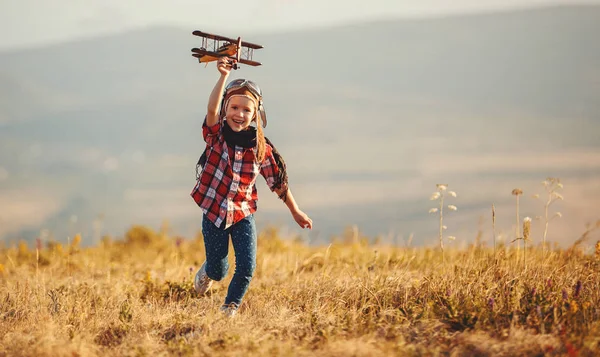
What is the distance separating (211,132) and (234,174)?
0.37 m

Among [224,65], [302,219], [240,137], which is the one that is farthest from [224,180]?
[224,65]

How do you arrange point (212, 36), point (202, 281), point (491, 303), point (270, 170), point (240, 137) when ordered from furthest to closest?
point (202, 281) < point (270, 170) < point (240, 137) < point (212, 36) < point (491, 303)

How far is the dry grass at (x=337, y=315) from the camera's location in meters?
4.27

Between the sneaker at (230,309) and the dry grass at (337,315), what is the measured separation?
86mm

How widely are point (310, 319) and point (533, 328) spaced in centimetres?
157

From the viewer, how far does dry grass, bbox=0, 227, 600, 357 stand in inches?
168

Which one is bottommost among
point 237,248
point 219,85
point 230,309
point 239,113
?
point 230,309

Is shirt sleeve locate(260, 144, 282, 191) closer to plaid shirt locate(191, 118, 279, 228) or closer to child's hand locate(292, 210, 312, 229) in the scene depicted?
plaid shirt locate(191, 118, 279, 228)

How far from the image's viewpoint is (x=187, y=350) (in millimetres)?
4262

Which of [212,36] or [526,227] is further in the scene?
[526,227]

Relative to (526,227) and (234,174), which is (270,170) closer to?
(234,174)

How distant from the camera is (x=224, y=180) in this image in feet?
16.6

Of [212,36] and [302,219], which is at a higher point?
[212,36]

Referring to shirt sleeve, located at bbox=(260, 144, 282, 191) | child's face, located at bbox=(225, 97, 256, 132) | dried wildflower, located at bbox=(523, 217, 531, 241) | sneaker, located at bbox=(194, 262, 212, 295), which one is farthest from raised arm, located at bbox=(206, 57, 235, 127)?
dried wildflower, located at bbox=(523, 217, 531, 241)
